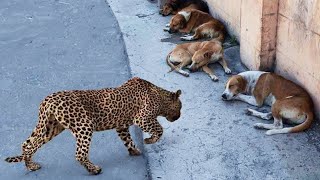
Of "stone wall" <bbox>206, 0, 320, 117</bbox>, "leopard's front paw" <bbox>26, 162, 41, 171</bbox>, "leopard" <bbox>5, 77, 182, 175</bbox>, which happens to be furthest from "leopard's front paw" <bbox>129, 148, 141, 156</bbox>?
"stone wall" <bbox>206, 0, 320, 117</bbox>

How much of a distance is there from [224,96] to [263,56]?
0.87 meters

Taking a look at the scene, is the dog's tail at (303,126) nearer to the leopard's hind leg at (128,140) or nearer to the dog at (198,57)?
Answer: the leopard's hind leg at (128,140)

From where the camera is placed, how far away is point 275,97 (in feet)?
18.9

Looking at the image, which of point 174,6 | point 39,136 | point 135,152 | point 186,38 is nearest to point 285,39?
point 135,152

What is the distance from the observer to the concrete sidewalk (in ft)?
15.5

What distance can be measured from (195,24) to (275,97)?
341cm

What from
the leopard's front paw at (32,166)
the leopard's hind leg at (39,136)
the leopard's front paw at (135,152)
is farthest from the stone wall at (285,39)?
the leopard's front paw at (32,166)

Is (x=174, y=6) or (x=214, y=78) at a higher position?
(x=214, y=78)

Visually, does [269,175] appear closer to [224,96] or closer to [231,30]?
[224,96]

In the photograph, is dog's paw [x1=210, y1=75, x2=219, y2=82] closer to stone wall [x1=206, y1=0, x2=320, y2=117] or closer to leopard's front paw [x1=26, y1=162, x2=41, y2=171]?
stone wall [x1=206, y1=0, x2=320, y2=117]

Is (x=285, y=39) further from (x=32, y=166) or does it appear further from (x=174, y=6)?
(x=174, y=6)

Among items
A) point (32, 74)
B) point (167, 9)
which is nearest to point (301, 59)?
point (32, 74)

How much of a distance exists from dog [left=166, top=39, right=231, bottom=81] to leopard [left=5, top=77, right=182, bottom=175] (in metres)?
1.97

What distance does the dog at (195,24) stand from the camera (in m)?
8.30
